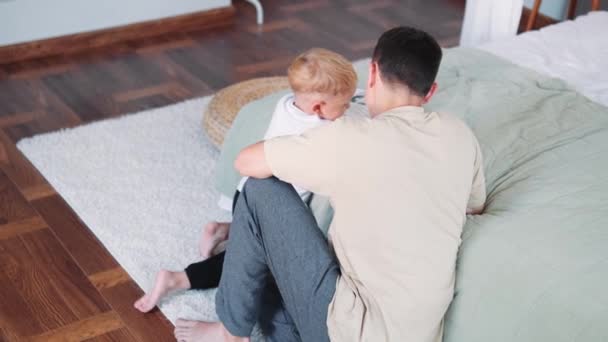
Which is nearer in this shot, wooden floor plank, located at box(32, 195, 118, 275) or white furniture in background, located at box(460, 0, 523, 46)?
wooden floor plank, located at box(32, 195, 118, 275)

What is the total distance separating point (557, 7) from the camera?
4.35 metres

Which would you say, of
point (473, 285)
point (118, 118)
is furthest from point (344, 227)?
point (118, 118)

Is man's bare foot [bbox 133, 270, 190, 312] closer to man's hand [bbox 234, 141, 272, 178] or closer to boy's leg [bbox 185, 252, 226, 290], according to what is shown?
boy's leg [bbox 185, 252, 226, 290]

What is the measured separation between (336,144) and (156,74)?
7.54 ft

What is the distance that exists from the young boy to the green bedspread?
409mm

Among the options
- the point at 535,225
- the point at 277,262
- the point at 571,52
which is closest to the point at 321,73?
the point at 277,262

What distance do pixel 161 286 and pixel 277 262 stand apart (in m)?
0.57

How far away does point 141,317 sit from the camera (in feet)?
7.26

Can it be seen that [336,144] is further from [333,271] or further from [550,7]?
[550,7]

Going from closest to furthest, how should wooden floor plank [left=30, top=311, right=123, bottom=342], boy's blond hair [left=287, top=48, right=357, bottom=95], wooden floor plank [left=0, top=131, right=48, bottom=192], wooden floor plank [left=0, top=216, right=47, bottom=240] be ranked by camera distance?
boy's blond hair [left=287, top=48, right=357, bottom=95] < wooden floor plank [left=30, top=311, right=123, bottom=342] < wooden floor plank [left=0, top=216, right=47, bottom=240] < wooden floor plank [left=0, top=131, right=48, bottom=192]

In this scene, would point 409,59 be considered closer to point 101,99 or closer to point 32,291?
point 32,291

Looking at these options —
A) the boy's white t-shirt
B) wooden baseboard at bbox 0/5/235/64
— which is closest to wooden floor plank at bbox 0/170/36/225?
the boy's white t-shirt

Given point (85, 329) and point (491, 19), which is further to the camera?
point (491, 19)

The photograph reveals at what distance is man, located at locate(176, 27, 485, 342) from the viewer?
1.53 meters
